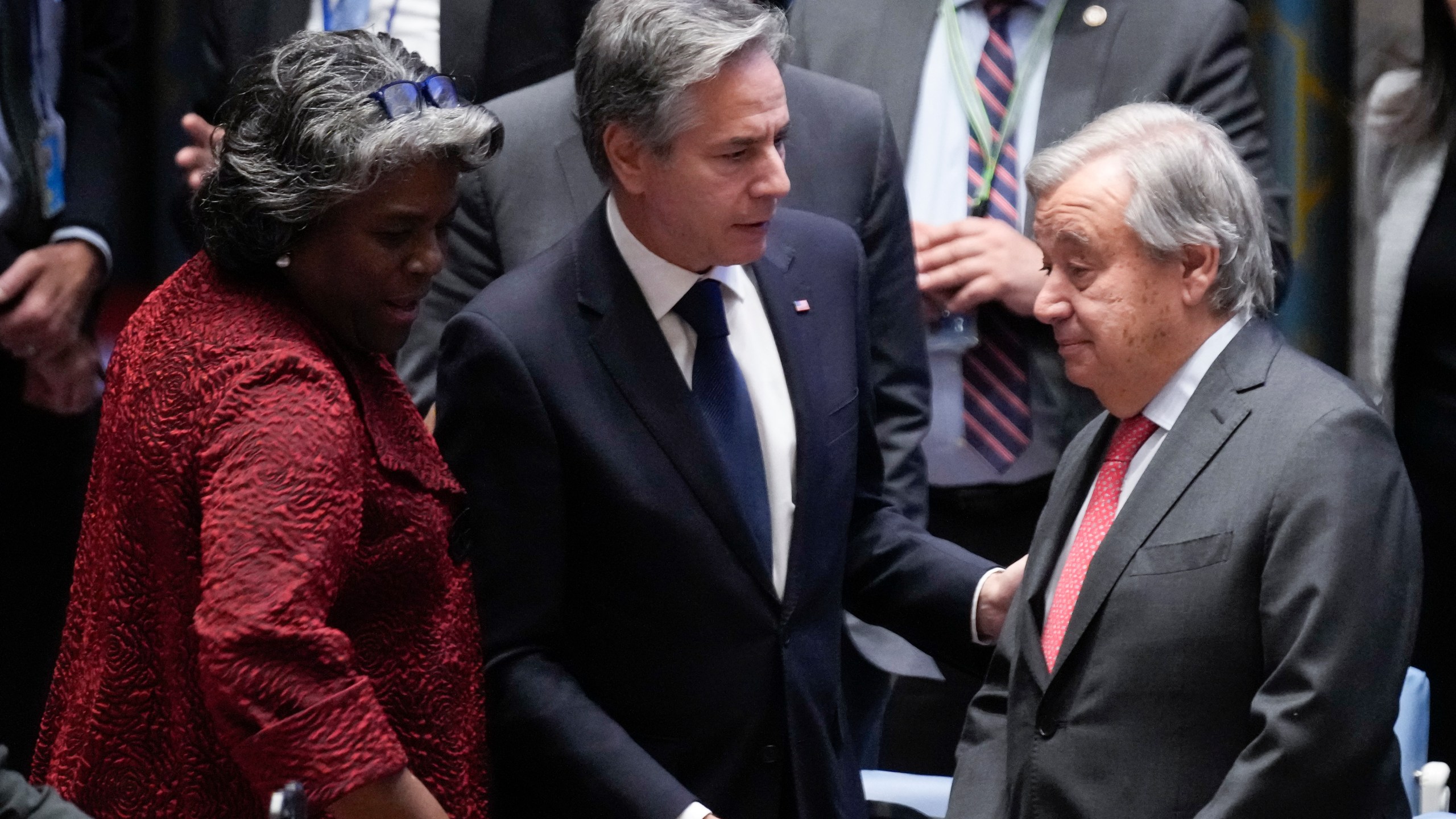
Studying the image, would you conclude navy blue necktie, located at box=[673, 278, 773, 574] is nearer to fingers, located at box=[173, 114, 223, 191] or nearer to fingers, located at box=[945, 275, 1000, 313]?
fingers, located at box=[945, 275, 1000, 313]

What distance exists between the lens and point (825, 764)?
257cm

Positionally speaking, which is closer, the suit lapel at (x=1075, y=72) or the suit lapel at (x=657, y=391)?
the suit lapel at (x=657, y=391)

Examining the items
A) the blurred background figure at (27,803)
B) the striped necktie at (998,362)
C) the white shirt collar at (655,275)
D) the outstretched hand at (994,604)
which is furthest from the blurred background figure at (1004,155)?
the blurred background figure at (27,803)

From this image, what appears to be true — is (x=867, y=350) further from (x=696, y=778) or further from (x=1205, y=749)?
(x=1205, y=749)

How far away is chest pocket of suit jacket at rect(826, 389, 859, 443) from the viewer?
2.59 meters

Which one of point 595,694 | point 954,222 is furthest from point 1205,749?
point 954,222

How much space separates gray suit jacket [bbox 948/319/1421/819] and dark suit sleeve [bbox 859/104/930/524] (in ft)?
2.39

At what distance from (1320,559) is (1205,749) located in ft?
0.86

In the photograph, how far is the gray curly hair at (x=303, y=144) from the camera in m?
2.09

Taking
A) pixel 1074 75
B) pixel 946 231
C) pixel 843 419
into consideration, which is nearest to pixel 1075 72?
pixel 1074 75

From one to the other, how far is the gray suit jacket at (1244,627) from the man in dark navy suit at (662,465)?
0.36 meters

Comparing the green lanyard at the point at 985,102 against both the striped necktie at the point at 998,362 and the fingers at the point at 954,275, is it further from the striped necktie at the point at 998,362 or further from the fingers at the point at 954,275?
the fingers at the point at 954,275

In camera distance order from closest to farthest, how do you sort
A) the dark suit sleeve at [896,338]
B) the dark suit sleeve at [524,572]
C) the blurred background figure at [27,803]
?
the blurred background figure at [27,803] < the dark suit sleeve at [524,572] < the dark suit sleeve at [896,338]

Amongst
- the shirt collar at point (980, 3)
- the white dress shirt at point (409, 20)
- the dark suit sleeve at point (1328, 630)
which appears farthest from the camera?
the white dress shirt at point (409, 20)
